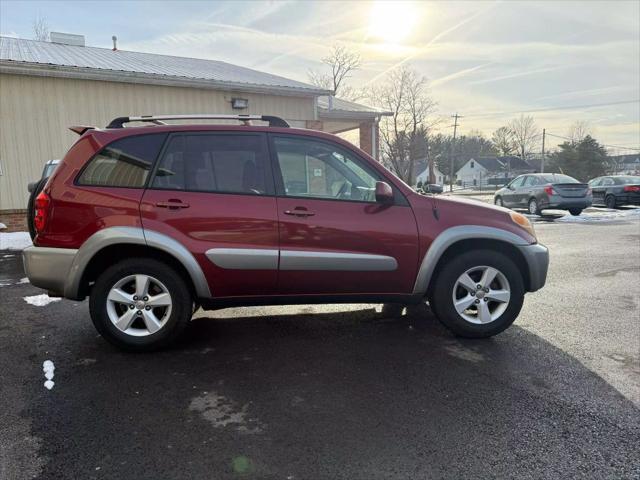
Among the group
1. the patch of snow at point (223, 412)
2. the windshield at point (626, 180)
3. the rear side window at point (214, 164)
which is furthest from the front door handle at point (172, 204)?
the windshield at point (626, 180)

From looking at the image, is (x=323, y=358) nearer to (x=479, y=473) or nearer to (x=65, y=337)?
(x=479, y=473)

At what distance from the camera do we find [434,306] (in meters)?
3.95

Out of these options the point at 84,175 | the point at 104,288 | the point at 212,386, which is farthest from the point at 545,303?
the point at 84,175

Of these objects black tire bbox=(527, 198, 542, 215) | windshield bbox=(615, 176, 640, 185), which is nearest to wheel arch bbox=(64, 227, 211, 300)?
black tire bbox=(527, 198, 542, 215)

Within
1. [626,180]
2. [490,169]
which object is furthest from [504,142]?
[626,180]

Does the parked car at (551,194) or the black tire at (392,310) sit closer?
the black tire at (392,310)

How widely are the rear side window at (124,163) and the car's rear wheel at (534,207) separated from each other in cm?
1467

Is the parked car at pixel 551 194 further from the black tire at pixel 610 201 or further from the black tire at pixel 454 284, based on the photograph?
the black tire at pixel 454 284

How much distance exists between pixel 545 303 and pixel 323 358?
307cm

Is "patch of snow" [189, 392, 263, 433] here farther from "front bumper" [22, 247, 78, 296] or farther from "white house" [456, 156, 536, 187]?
"white house" [456, 156, 536, 187]

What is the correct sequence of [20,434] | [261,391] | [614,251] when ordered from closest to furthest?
1. [20,434]
2. [261,391]
3. [614,251]

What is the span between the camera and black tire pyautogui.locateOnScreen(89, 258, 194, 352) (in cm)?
365

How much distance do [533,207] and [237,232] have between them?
1455 centimetres

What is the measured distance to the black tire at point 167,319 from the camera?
3648 mm
